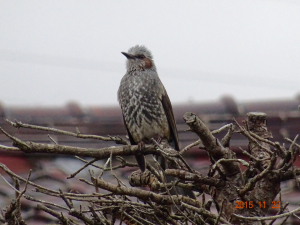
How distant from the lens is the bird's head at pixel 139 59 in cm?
559

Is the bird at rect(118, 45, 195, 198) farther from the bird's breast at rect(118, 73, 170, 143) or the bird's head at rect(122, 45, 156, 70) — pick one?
the bird's head at rect(122, 45, 156, 70)

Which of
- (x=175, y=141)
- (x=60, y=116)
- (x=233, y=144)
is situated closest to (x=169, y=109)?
(x=175, y=141)

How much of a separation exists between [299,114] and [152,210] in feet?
12.6

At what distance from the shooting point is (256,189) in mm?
3002

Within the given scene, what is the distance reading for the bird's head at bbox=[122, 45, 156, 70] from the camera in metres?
5.59

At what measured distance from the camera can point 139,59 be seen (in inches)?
223

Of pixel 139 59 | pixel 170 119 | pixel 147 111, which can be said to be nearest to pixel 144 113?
pixel 147 111

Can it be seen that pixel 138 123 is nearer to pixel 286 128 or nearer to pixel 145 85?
pixel 145 85

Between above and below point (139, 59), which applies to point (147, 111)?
below
